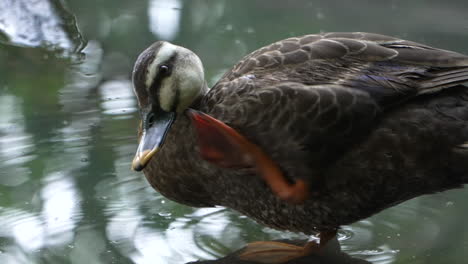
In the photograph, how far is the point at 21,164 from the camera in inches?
141

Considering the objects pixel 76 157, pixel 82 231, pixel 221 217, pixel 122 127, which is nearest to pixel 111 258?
pixel 82 231

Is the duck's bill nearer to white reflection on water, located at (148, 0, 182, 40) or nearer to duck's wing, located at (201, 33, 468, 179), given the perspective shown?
duck's wing, located at (201, 33, 468, 179)

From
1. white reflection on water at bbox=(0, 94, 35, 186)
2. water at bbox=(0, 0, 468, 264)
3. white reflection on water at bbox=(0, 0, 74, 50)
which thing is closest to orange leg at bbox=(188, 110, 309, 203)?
water at bbox=(0, 0, 468, 264)

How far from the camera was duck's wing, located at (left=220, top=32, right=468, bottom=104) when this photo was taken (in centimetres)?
277

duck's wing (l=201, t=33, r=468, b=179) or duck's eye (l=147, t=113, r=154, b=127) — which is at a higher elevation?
duck's wing (l=201, t=33, r=468, b=179)

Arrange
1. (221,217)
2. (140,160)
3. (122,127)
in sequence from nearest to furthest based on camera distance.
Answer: (140,160), (221,217), (122,127)

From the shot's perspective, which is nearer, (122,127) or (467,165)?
(467,165)

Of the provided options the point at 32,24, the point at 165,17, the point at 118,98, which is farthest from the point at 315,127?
the point at 32,24

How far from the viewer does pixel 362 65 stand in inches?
113

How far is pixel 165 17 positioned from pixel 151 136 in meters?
3.04

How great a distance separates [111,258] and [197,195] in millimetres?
428

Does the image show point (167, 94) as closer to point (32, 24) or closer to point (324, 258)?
point (324, 258)

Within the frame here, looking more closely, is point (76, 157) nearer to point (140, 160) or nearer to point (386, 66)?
point (140, 160)

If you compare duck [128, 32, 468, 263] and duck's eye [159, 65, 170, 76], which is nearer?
duck [128, 32, 468, 263]
